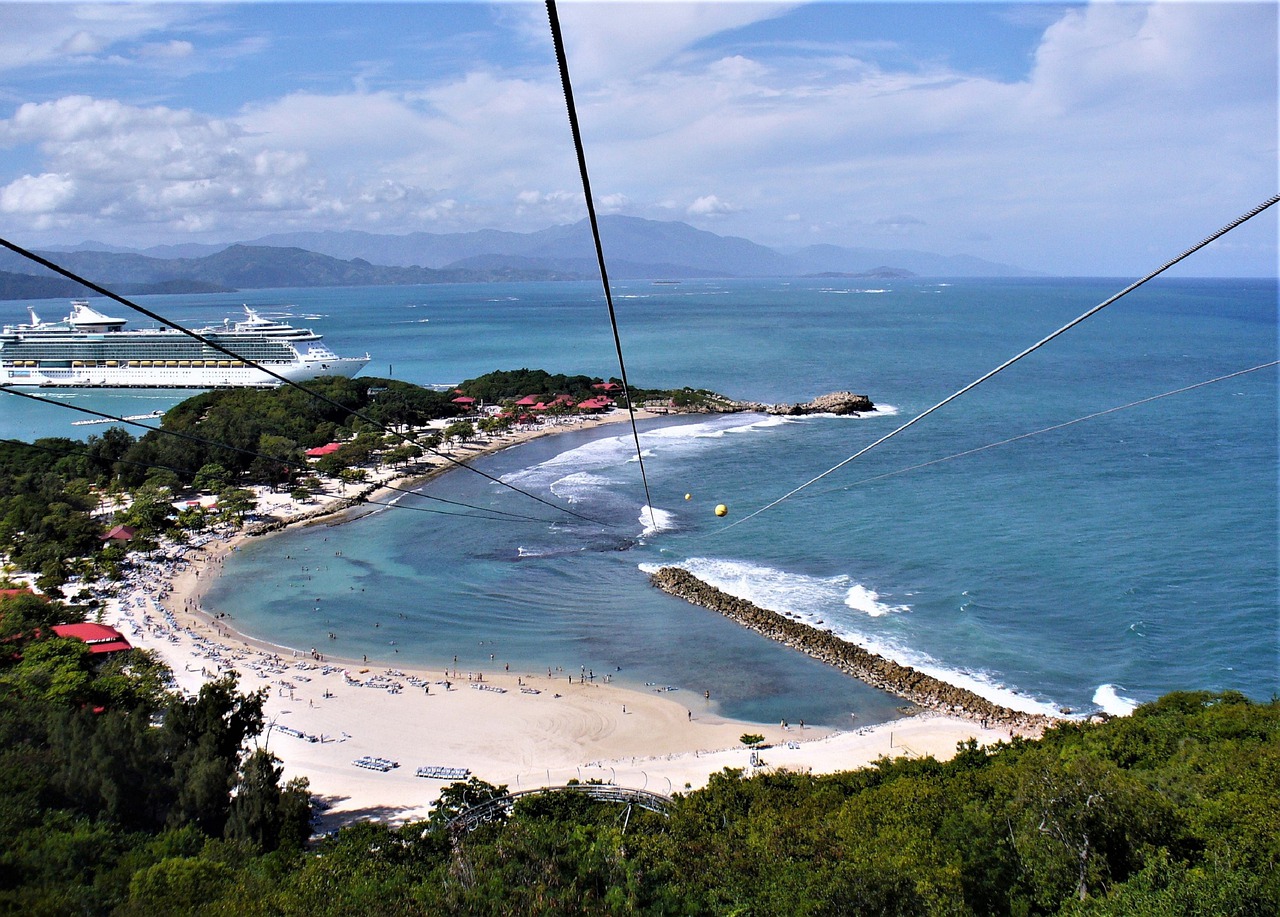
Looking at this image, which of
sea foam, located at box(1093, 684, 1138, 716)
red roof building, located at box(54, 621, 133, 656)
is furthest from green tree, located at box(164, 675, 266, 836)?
sea foam, located at box(1093, 684, 1138, 716)

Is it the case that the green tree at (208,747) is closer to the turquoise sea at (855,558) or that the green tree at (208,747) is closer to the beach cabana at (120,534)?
the turquoise sea at (855,558)

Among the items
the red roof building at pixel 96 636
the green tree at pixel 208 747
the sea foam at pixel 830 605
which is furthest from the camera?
the sea foam at pixel 830 605

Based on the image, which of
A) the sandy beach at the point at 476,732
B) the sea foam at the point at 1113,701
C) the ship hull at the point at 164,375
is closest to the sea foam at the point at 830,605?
the sea foam at the point at 1113,701

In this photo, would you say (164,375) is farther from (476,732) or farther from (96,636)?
(476,732)

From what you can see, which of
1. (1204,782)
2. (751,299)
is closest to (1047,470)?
(1204,782)

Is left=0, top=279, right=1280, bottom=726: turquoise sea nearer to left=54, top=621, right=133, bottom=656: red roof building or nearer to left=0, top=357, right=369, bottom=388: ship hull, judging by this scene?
left=54, top=621, right=133, bottom=656: red roof building
